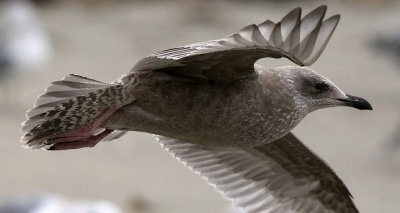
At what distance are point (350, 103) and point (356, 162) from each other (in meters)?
5.17

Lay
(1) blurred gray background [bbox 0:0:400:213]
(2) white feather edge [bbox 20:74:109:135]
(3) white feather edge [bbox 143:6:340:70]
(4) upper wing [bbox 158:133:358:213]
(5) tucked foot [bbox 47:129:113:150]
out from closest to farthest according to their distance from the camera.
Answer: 1. (3) white feather edge [bbox 143:6:340:70]
2. (2) white feather edge [bbox 20:74:109:135]
3. (5) tucked foot [bbox 47:129:113:150]
4. (4) upper wing [bbox 158:133:358:213]
5. (1) blurred gray background [bbox 0:0:400:213]

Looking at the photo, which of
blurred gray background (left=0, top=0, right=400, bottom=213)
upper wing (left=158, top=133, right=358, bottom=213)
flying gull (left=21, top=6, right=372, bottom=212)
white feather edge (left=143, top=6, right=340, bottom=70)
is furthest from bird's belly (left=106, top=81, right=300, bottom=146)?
blurred gray background (left=0, top=0, right=400, bottom=213)

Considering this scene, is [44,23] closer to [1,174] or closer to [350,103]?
[1,174]

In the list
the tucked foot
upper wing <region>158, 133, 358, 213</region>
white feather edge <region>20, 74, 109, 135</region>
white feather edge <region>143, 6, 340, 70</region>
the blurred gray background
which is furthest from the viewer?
the blurred gray background

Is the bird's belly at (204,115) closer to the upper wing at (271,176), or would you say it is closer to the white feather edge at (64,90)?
the white feather edge at (64,90)

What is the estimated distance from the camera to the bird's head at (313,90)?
378cm

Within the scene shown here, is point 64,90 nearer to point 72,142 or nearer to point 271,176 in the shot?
point 72,142

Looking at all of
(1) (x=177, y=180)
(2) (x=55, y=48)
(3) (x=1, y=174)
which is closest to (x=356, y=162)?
Answer: (1) (x=177, y=180)

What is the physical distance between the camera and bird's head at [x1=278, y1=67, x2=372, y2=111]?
3.78 m

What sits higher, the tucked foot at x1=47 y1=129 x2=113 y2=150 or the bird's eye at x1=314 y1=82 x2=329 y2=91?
the bird's eye at x1=314 y1=82 x2=329 y2=91

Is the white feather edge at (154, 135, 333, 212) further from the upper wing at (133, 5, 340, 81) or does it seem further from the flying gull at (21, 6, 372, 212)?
the upper wing at (133, 5, 340, 81)

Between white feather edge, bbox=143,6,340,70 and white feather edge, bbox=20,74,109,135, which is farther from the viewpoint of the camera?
white feather edge, bbox=20,74,109,135

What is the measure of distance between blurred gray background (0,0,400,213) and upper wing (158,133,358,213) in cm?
279

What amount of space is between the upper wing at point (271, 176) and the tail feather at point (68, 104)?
34.6 inches
